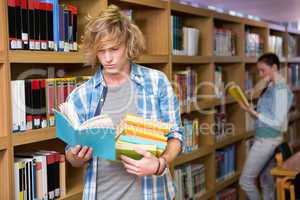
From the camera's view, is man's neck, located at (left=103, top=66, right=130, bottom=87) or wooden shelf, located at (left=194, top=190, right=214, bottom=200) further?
wooden shelf, located at (left=194, top=190, right=214, bottom=200)

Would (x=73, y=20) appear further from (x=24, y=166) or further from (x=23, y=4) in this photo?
(x=24, y=166)

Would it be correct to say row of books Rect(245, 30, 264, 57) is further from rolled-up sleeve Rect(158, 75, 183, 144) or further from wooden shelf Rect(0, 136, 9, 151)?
wooden shelf Rect(0, 136, 9, 151)

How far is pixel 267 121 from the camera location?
3.69 m

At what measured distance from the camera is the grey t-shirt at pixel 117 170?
1607 mm

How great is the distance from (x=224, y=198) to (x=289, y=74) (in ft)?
7.71

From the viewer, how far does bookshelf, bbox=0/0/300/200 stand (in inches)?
73.5

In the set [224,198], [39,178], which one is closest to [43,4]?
[39,178]

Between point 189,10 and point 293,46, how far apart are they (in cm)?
320

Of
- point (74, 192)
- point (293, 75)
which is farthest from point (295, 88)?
point (74, 192)

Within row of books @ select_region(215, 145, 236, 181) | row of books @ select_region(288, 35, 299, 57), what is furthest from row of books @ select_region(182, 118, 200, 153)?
row of books @ select_region(288, 35, 299, 57)

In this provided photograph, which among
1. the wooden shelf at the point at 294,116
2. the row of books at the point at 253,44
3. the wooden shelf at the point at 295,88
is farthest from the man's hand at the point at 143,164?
the wooden shelf at the point at 295,88

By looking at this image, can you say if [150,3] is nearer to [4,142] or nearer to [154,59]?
[154,59]

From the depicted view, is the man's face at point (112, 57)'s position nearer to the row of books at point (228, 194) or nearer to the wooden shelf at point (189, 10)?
the wooden shelf at point (189, 10)

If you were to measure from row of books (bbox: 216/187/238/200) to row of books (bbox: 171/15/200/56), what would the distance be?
1352 millimetres
